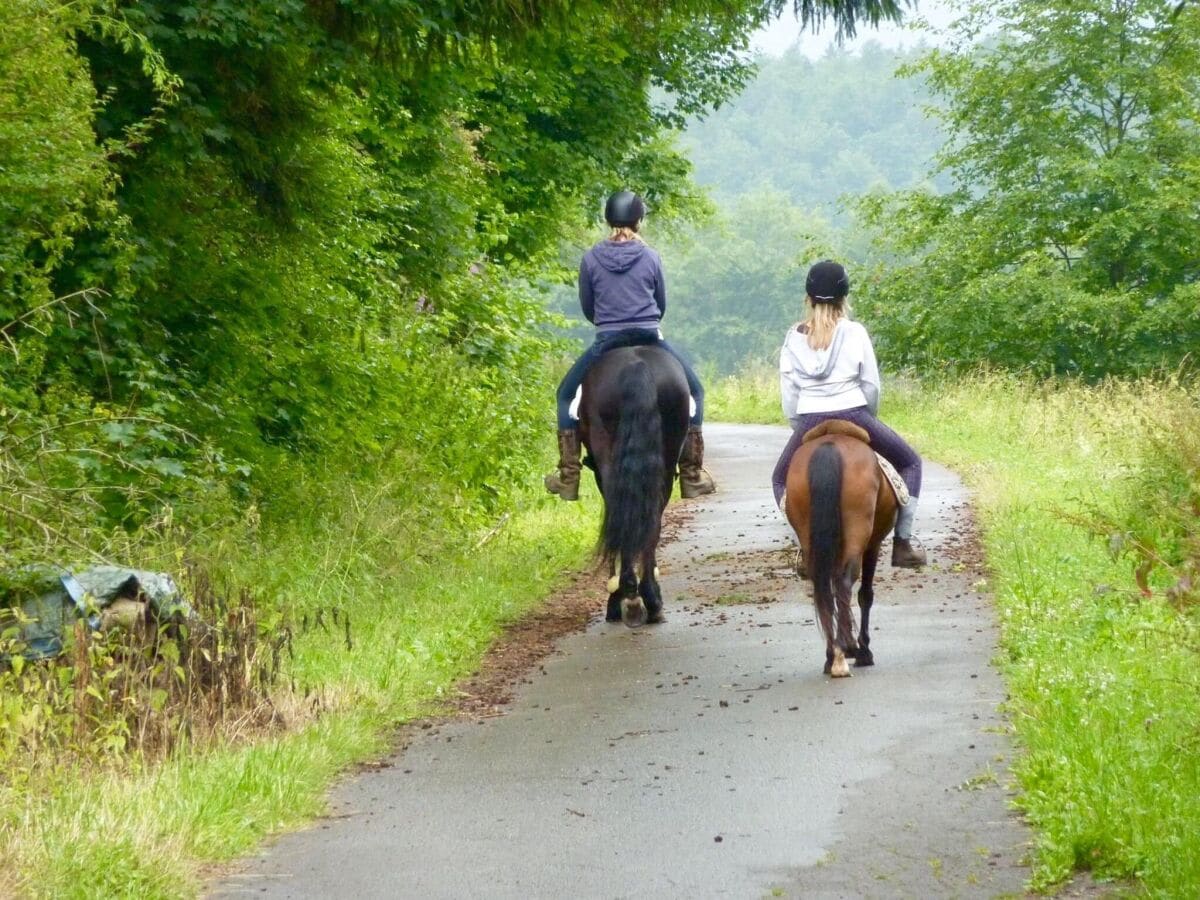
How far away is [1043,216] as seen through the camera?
36.3 meters

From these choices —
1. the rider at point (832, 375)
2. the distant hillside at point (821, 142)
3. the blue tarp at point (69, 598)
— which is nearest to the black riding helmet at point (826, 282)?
the rider at point (832, 375)

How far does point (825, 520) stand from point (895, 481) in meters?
0.62

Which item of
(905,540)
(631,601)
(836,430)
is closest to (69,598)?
(836,430)

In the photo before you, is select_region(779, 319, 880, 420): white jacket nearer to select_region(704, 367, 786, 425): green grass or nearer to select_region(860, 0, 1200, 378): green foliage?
select_region(860, 0, 1200, 378): green foliage

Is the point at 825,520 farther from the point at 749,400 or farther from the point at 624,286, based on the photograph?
the point at 749,400

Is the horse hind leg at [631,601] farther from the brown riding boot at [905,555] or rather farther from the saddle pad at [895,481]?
the saddle pad at [895,481]

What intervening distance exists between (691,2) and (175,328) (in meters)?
4.23

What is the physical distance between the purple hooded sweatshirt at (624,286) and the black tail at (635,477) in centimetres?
50

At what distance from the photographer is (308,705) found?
8.30 meters

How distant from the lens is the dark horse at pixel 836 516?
925 centimetres

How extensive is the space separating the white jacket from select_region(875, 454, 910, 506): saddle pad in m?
0.33

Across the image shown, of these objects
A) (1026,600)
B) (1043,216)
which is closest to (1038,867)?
(1026,600)

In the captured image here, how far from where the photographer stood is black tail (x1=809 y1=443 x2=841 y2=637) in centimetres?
923

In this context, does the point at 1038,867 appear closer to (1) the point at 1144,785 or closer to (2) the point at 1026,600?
(1) the point at 1144,785
